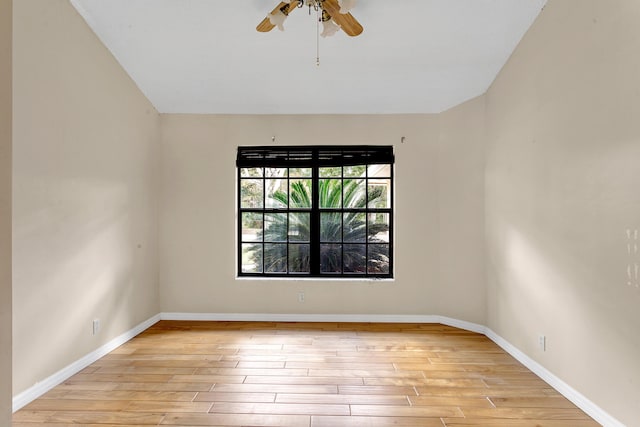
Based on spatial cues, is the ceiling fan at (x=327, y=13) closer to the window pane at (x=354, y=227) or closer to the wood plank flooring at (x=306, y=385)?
the window pane at (x=354, y=227)

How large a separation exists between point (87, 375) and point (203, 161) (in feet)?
8.04

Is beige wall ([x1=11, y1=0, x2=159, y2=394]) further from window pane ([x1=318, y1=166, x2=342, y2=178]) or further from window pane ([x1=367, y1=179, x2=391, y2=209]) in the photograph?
window pane ([x1=367, y1=179, x2=391, y2=209])

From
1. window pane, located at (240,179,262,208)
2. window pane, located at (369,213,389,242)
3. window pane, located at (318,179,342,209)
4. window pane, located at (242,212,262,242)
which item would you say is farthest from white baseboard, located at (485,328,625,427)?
window pane, located at (240,179,262,208)

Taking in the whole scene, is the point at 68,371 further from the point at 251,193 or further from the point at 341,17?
the point at 341,17

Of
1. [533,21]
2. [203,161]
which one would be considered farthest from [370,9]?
[203,161]

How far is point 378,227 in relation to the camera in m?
4.45

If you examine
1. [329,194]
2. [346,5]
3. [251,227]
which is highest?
[346,5]

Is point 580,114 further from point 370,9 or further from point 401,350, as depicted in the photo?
point 401,350

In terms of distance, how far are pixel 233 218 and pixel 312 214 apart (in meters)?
0.94

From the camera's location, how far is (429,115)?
4.29m

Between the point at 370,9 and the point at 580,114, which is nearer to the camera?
the point at 580,114

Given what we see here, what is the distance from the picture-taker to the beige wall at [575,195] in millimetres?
2105

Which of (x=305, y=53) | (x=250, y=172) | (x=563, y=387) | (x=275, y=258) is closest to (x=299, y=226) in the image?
(x=275, y=258)

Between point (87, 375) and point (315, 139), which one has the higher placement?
point (315, 139)
